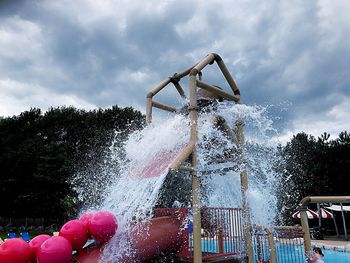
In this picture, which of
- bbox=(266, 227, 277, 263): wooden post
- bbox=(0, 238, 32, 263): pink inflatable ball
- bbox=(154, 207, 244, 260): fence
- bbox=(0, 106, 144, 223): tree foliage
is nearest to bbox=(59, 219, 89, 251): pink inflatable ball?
bbox=(0, 238, 32, 263): pink inflatable ball

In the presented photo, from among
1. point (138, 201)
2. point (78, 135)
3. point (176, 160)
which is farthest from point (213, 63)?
point (78, 135)

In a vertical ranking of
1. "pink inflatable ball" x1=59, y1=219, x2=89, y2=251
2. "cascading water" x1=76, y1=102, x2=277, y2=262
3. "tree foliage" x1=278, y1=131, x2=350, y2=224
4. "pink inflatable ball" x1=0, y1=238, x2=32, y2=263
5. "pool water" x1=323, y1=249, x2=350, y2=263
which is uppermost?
"tree foliage" x1=278, y1=131, x2=350, y2=224

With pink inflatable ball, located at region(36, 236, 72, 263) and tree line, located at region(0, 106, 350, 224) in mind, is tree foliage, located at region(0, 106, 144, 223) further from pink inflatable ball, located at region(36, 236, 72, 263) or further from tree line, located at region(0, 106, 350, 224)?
pink inflatable ball, located at region(36, 236, 72, 263)

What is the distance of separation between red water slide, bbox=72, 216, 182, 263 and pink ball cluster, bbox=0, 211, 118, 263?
18cm

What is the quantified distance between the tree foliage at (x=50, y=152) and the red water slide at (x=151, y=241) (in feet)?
78.5

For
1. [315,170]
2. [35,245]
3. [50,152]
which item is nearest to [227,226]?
[35,245]

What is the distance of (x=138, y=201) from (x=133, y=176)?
0.64 meters

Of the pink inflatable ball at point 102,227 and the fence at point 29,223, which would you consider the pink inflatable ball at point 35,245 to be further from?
the fence at point 29,223

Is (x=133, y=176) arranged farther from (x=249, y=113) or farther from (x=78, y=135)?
(x=78, y=135)

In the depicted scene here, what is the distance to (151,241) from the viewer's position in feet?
14.7

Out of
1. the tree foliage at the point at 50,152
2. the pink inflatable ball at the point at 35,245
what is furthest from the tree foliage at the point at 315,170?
the pink inflatable ball at the point at 35,245

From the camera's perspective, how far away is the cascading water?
464 cm

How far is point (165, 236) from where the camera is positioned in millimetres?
4707

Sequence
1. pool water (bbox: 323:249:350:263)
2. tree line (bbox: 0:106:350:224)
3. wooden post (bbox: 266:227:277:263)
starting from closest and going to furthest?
wooden post (bbox: 266:227:277:263), pool water (bbox: 323:249:350:263), tree line (bbox: 0:106:350:224)
